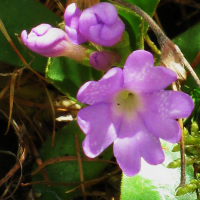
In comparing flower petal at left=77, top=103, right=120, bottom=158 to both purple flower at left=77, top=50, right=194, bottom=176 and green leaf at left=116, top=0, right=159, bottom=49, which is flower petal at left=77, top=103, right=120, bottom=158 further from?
green leaf at left=116, top=0, right=159, bottom=49

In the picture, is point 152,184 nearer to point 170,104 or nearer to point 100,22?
point 170,104

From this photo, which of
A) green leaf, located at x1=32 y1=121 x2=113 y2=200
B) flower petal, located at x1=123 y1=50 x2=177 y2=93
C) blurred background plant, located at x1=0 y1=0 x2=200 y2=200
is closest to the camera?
flower petal, located at x1=123 y1=50 x2=177 y2=93

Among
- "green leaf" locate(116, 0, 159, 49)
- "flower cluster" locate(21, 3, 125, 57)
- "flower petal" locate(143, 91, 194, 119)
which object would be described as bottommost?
"flower petal" locate(143, 91, 194, 119)

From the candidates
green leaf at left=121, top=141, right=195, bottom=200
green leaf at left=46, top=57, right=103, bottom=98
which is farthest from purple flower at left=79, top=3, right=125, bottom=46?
green leaf at left=121, top=141, right=195, bottom=200

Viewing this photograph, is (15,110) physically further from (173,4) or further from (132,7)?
(173,4)

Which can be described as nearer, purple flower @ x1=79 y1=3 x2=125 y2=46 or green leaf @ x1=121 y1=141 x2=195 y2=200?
purple flower @ x1=79 y1=3 x2=125 y2=46

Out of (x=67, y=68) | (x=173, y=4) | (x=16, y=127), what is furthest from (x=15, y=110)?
(x=173, y=4)
